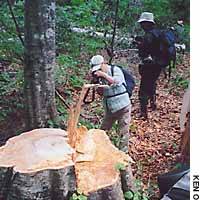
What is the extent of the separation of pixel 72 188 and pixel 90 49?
2007 millimetres

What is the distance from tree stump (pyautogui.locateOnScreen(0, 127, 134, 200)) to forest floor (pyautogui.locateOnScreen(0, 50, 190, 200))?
1.24 feet

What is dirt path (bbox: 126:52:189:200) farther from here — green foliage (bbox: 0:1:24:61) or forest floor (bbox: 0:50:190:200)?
green foliage (bbox: 0:1:24:61)

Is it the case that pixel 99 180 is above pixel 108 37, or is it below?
below

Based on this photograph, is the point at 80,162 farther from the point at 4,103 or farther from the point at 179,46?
the point at 179,46

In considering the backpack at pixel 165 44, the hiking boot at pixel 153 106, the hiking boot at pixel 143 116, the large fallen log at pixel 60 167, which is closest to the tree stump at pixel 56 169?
the large fallen log at pixel 60 167

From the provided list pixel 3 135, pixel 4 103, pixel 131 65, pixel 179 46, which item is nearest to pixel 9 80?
pixel 4 103

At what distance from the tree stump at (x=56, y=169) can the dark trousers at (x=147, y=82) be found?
3.41ft

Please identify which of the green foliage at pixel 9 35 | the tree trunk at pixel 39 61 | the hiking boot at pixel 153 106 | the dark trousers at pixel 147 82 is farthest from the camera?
the hiking boot at pixel 153 106

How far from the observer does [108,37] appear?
4129 millimetres

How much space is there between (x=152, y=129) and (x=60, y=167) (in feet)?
4.56

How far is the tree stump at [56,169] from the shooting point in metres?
1.89

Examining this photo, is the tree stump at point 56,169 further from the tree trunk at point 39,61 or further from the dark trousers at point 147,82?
the dark trousers at point 147,82

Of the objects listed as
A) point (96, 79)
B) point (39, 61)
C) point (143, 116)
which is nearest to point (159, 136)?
point (143, 116)

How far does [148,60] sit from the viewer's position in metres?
3.06
